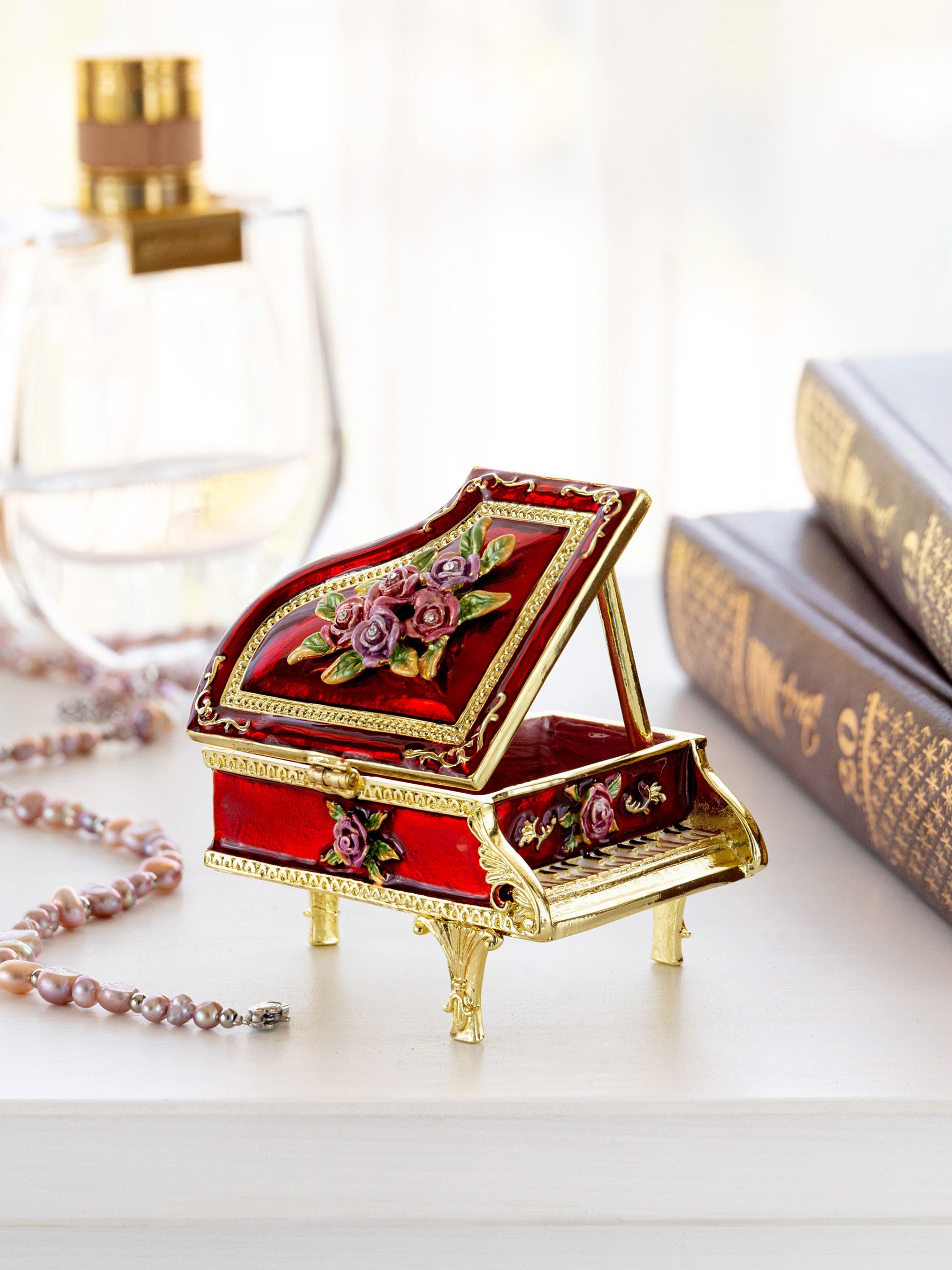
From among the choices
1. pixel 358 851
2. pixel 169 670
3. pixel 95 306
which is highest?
pixel 95 306

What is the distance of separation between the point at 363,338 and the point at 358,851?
3.63ft

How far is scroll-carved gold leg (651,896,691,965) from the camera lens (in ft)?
1.96

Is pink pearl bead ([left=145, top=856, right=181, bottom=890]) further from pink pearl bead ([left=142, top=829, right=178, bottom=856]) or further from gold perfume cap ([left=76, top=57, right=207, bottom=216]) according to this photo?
gold perfume cap ([left=76, top=57, right=207, bottom=216])

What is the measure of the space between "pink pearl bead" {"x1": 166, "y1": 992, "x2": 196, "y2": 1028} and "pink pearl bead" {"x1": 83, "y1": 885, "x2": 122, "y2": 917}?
0.10 metres

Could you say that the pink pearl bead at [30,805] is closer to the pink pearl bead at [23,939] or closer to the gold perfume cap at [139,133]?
the pink pearl bead at [23,939]

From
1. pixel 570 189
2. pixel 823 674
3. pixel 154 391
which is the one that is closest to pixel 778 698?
pixel 823 674

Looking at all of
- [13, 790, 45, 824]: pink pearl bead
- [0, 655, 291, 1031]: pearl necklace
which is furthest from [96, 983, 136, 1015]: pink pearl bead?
[13, 790, 45, 824]: pink pearl bead

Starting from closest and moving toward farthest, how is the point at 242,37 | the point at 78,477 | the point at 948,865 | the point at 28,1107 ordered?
1. the point at 28,1107
2. the point at 948,865
3. the point at 78,477
4. the point at 242,37

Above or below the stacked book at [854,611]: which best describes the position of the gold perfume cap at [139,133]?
above

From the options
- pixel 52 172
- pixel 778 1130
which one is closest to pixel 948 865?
pixel 778 1130

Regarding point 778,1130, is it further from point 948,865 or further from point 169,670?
point 169,670

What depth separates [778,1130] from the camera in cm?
51

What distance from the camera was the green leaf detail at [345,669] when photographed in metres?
0.55

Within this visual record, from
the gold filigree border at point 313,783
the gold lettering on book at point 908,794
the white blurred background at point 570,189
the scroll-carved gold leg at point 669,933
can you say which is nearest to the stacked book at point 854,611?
the gold lettering on book at point 908,794
